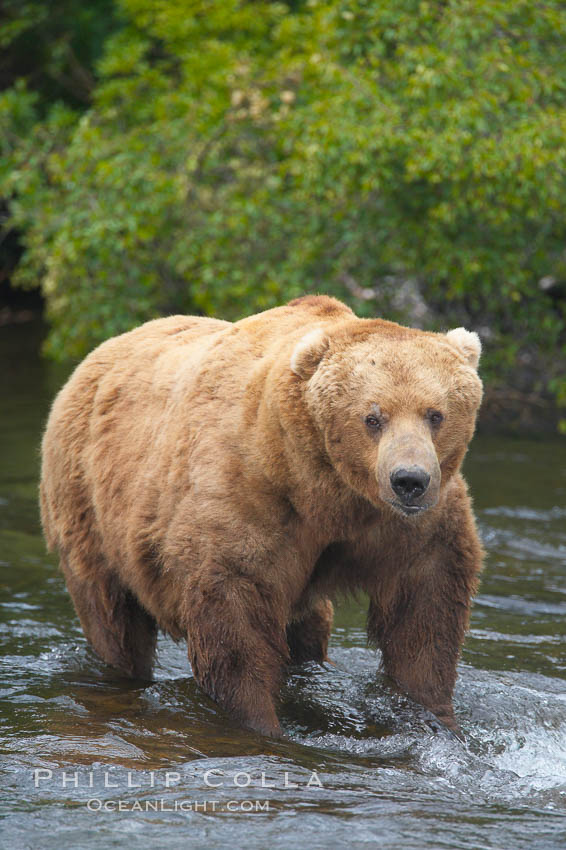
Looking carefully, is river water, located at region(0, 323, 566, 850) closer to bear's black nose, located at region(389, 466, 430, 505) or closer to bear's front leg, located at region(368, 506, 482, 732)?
bear's front leg, located at region(368, 506, 482, 732)

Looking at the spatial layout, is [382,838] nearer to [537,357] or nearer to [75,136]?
[537,357]

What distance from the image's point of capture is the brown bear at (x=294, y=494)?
14.3 ft

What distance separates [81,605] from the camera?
19.7ft

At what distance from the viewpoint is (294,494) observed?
4.61 m

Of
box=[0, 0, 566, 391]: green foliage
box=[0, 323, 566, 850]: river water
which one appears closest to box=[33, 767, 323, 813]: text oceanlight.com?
box=[0, 323, 566, 850]: river water

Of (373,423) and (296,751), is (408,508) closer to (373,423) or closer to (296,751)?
(373,423)

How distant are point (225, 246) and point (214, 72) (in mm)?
3909

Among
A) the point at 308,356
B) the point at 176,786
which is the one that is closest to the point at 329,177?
the point at 308,356

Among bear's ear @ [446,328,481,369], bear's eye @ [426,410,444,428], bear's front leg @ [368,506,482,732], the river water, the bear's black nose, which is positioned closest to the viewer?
the river water

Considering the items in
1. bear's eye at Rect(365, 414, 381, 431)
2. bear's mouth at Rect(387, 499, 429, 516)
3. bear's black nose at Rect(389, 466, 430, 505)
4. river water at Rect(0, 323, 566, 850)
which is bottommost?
river water at Rect(0, 323, 566, 850)

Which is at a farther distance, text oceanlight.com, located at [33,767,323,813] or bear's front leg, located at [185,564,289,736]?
bear's front leg, located at [185,564,289,736]

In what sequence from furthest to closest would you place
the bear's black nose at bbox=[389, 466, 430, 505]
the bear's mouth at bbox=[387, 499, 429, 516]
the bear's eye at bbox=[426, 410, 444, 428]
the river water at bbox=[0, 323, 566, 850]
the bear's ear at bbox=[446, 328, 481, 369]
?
the bear's ear at bbox=[446, 328, 481, 369], the bear's eye at bbox=[426, 410, 444, 428], the bear's mouth at bbox=[387, 499, 429, 516], the bear's black nose at bbox=[389, 466, 430, 505], the river water at bbox=[0, 323, 566, 850]

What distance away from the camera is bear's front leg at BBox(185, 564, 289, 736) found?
185 inches

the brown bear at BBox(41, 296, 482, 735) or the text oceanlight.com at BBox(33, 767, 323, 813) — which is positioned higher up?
the brown bear at BBox(41, 296, 482, 735)
